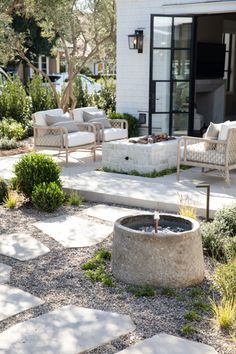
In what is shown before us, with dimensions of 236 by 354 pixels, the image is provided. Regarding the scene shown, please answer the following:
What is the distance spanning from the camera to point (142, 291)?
3.86 metres

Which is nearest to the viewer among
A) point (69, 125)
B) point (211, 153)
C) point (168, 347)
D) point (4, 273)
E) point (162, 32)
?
point (168, 347)

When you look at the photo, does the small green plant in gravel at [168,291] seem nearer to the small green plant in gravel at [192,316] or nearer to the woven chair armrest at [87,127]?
the small green plant in gravel at [192,316]

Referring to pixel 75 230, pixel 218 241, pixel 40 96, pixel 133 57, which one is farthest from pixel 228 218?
pixel 40 96

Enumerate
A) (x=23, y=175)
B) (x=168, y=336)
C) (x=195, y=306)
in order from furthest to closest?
(x=23, y=175), (x=195, y=306), (x=168, y=336)

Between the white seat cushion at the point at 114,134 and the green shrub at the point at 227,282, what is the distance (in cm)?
567

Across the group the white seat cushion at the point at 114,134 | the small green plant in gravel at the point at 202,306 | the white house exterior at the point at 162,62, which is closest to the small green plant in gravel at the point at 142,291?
the small green plant in gravel at the point at 202,306

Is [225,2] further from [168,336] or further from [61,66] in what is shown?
[61,66]

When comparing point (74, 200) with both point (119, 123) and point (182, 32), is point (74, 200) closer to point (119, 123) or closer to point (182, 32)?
point (119, 123)

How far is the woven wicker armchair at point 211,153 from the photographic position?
277 inches

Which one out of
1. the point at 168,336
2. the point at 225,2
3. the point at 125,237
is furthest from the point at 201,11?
the point at 168,336

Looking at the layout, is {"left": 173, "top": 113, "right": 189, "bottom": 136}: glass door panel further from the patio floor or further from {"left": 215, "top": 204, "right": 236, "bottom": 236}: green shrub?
{"left": 215, "top": 204, "right": 236, "bottom": 236}: green shrub

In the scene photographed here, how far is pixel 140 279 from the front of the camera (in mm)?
3963

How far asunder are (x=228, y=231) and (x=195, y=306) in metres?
1.15

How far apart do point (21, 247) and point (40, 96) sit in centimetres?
829
